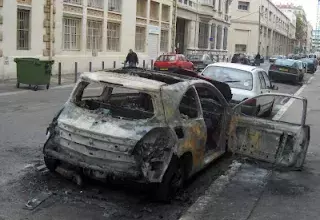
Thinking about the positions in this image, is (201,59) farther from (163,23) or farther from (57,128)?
(57,128)

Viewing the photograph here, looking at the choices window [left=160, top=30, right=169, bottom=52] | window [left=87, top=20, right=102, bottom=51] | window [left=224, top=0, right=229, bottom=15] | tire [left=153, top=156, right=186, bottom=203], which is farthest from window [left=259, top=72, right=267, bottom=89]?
window [left=224, top=0, right=229, bottom=15]

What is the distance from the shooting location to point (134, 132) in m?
5.54

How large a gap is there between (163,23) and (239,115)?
32538 millimetres

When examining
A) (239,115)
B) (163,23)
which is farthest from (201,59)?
(239,115)

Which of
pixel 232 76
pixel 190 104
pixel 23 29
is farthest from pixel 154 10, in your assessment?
pixel 190 104

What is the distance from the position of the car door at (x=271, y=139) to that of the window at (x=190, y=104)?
1.46 m

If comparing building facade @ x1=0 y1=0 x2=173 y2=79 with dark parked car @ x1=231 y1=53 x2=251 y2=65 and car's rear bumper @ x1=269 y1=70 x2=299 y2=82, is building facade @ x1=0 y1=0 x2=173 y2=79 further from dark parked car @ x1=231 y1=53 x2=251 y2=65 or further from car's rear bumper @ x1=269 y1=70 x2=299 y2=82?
car's rear bumper @ x1=269 y1=70 x2=299 y2=82

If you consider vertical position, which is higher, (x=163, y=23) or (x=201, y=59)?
(x=163, y=23)

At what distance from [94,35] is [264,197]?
81.1 ft

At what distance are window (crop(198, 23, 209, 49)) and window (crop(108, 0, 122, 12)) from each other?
19897mm

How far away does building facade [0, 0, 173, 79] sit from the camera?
21.7 meters

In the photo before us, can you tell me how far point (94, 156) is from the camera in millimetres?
5664

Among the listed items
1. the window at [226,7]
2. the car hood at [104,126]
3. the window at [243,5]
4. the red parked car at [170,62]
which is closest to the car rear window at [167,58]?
the red parked car at [170,62]

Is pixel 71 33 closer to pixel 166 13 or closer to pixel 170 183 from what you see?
pixel 166 13
